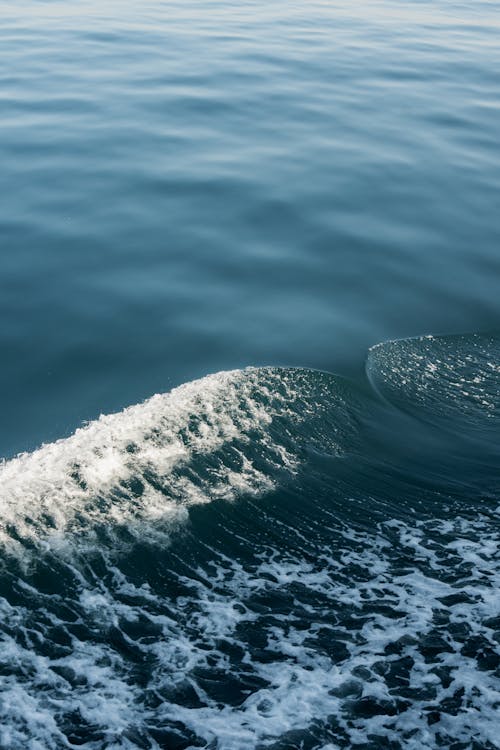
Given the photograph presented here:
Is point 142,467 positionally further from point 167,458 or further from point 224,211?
point 224,211

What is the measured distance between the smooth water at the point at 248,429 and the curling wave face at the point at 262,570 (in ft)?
0.10

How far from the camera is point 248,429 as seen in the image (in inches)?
411

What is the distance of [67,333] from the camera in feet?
40.3

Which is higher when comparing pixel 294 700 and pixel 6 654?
pixel 6 654

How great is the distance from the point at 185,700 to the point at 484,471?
528cm

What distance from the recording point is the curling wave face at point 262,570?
6961 millimetres

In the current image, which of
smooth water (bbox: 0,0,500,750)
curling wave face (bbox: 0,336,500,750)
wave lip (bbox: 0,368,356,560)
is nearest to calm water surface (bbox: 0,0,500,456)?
smooth water (bbox: 0,0,500,750)

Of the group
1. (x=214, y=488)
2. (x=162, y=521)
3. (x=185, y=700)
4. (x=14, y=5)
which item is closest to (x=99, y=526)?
(x=162, y=521)

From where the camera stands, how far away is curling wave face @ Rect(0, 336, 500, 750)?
22.8 feet

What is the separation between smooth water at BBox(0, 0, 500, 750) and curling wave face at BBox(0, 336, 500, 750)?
0.03 metres

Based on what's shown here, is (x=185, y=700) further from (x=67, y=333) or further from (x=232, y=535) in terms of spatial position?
(x=67, y=333)

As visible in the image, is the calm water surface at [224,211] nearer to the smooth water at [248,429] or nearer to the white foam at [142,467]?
the smooth water at [248,429]

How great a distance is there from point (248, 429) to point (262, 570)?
2468 mm

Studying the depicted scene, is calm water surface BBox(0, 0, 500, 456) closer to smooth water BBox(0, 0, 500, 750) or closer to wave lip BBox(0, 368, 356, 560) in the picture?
smooth water BBox(0, 0, 500, 750)
